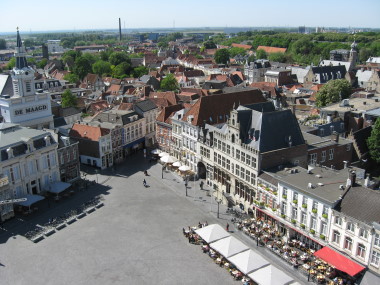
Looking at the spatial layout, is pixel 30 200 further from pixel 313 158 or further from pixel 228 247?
pixel 313 158

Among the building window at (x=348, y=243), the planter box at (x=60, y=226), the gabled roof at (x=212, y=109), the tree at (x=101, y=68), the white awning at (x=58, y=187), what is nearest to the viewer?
the building window at (x=348, y=243)

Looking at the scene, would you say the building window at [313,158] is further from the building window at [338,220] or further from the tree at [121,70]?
the tree at [121,70]

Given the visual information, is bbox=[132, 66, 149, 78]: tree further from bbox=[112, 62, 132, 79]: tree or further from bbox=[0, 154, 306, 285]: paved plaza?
bbox=[0, 154, 306, 285]: paved plaza

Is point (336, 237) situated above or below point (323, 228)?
below

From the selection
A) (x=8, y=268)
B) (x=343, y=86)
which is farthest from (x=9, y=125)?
(x=343, y=86)

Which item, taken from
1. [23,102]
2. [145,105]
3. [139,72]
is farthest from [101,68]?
[23,102]

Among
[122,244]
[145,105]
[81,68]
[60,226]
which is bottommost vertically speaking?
[122,244]

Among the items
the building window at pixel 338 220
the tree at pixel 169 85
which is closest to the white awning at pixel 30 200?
the building window at pixel 338 220
